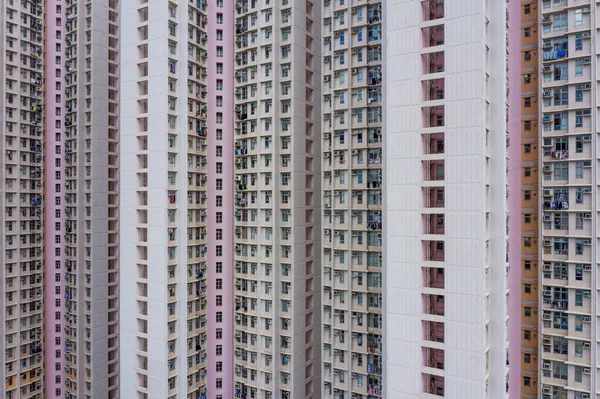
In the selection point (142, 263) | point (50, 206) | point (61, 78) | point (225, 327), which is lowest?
point (225, 327)

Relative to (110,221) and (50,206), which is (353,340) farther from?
(50,206)

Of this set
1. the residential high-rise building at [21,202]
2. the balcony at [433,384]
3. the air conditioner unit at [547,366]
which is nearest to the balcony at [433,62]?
the balcony at [433,384]

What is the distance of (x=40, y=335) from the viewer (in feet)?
128

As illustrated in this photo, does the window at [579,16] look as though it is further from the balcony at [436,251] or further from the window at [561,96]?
the balcony at [436,251]

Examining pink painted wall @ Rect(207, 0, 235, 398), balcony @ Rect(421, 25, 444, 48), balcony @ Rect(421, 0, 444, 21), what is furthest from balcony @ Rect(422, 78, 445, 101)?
pink painted wall @ Rect(207, 0, 235, 398)

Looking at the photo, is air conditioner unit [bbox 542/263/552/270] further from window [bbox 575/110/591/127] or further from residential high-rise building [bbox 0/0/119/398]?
residential high-rise building [bbox 0/0/119/398]

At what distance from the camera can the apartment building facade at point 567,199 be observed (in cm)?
2212

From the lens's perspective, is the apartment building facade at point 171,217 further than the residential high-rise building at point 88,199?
No

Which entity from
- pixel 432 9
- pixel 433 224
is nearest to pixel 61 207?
pixel 433 224

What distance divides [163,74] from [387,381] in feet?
73.8

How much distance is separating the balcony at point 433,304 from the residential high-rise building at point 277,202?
1142cm

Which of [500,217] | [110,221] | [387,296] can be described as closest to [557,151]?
[500,217]

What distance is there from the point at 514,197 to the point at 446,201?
9.11 meters

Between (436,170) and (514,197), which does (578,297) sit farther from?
(436,170)
